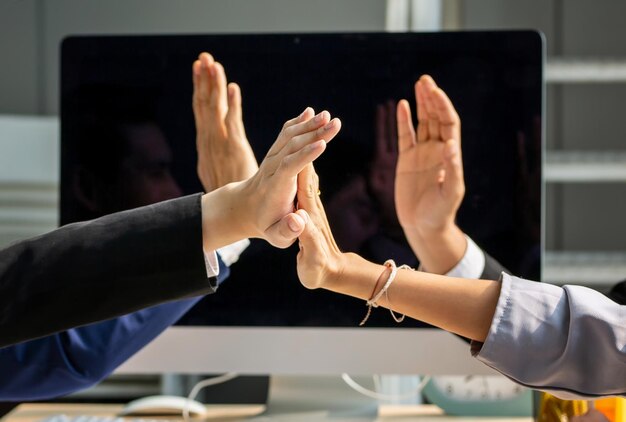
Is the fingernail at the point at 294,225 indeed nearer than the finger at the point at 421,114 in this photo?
Yes

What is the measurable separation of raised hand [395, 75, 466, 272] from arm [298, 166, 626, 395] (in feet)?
1.18

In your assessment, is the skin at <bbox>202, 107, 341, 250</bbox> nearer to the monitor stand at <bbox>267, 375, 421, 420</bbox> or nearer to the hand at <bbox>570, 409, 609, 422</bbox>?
the hand at <bbox>570, 409, 609, 422</bbox>

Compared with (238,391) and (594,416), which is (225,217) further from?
(238,391)

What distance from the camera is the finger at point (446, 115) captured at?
3.24 feet

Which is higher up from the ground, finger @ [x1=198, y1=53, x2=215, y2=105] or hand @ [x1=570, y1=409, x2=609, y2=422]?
finger @ [x1=198, y1=53, x2=215, y2=105]

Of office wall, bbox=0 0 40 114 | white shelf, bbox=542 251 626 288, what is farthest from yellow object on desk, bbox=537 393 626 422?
office wall, bbox=0 0 40 114

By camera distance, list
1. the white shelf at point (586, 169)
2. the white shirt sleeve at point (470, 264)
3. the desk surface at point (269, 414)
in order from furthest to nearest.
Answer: the white shelf at point (586, 169)
the desk surface at point (269, 414)
the white shirt sleeve at point (470, 264)

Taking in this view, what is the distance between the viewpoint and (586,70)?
1586 mm

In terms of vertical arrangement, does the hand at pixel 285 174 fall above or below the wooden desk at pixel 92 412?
above

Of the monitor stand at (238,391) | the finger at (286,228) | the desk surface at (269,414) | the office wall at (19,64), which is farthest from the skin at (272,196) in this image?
the office wall at (19,64)

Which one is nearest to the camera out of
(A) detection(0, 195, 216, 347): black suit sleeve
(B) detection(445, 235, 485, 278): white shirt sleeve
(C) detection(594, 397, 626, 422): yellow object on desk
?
(A) detection(0, 195, 216, 347): black suit sleeve

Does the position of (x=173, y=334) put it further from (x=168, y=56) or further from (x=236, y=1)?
(x=236, y=1)

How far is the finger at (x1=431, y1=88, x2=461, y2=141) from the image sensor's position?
99cm

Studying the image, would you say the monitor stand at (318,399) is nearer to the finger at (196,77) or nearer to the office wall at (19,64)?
the finger at (196,77)
